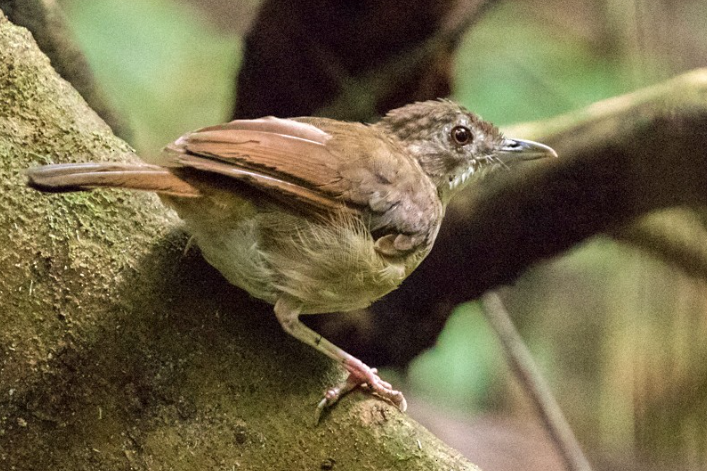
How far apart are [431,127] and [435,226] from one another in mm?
341

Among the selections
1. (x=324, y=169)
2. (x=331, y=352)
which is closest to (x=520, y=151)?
(x=324, y=169)

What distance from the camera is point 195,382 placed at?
128 cm

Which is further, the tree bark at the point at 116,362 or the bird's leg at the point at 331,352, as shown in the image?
the bird's leg at the point at 331,352

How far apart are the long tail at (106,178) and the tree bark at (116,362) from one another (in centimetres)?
19

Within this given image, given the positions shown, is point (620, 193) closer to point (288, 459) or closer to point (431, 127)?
point (431, 127)

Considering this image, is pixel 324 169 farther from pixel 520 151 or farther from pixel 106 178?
pixel 520 151

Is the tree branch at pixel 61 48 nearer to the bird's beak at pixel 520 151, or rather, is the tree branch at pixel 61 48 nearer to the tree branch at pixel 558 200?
the tree branch at pixel 558 200

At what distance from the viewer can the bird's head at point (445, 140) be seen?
1.78 meters

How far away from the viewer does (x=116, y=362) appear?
1.26 meters

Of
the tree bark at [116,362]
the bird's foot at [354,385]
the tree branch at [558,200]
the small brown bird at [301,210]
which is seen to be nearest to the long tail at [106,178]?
the small brown bird at [301,210]

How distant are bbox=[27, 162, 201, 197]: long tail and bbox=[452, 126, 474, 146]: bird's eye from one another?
0.84 meters

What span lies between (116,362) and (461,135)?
1.11m

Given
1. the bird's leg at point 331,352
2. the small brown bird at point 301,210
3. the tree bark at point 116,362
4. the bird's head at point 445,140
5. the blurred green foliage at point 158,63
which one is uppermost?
the bird's head at point 445,140

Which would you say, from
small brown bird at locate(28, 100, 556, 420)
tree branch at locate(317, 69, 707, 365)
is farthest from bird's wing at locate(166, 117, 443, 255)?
tree branch at locate(317, 69, 707, 365)
